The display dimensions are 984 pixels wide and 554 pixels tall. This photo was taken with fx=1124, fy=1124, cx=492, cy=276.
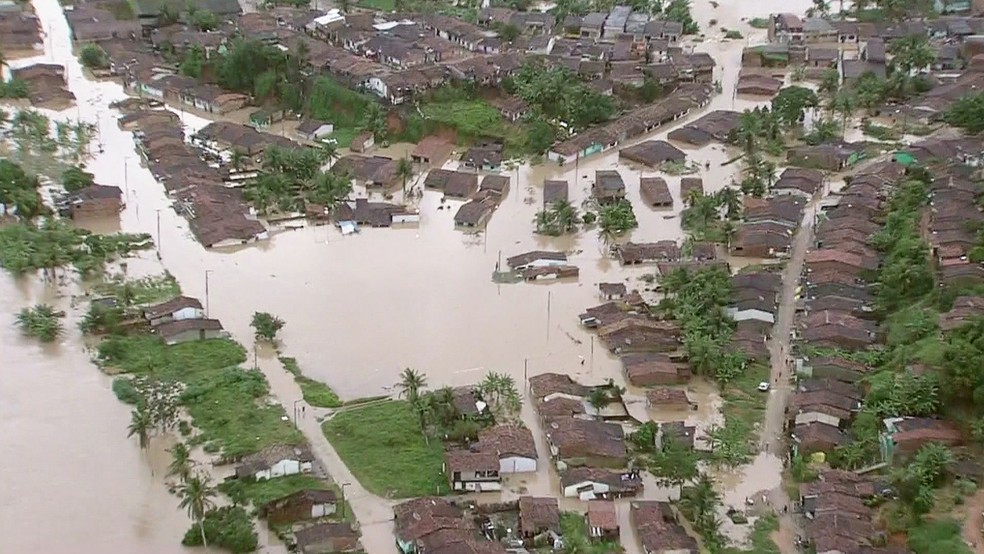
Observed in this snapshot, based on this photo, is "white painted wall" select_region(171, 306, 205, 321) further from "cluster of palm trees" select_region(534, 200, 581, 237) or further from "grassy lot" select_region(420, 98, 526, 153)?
"grassy lot" select_region(420, 98, 526, 153)

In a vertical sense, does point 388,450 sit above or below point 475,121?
below

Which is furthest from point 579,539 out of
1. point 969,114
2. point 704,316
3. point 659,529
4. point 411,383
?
point 969,114

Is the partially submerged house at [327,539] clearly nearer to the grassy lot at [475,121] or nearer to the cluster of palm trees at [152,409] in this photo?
the cluster of palm trees at [152,409]

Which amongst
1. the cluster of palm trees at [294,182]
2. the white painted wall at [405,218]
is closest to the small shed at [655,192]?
the white painted wall at [405,218]

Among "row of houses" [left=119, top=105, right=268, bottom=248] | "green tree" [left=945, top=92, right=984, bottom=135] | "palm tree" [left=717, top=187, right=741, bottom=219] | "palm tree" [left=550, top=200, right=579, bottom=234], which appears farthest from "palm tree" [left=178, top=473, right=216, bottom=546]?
"green tree" [left=945, top=92, right=984, bottom=135]

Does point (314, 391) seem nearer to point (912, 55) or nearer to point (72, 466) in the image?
point (72, 466)

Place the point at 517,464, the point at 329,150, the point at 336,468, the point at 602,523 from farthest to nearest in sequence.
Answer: the point at 329,150, the point at 336,468, the point at 517,464, the point at 602,523

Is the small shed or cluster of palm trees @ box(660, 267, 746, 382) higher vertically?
the small shed

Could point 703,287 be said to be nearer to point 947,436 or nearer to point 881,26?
point 947,436
